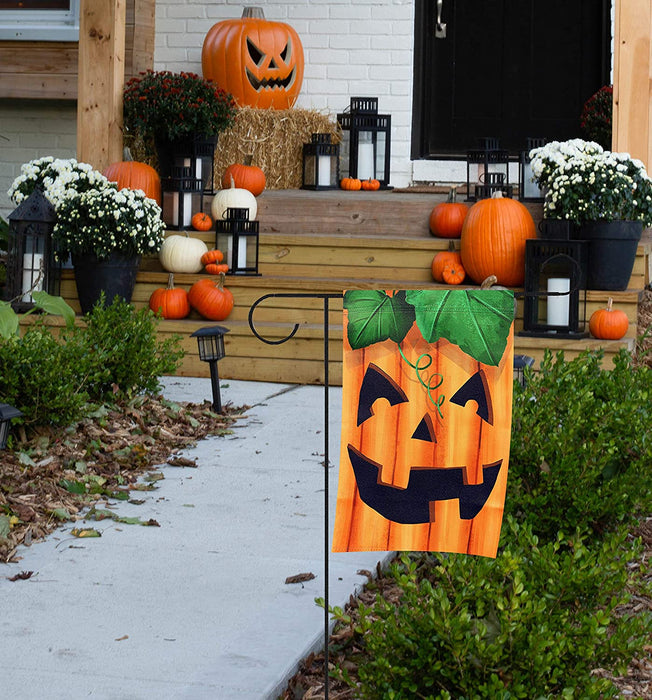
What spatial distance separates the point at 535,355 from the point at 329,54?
11.6 ft

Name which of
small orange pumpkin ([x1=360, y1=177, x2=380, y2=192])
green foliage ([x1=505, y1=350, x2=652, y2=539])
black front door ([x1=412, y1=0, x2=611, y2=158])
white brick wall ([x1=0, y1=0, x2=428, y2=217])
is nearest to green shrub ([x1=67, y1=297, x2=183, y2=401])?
green foliage ([x1=505, y1=350, x2=652, y2=539])

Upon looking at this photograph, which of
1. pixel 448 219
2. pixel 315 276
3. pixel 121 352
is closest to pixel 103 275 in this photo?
pixel 315 276

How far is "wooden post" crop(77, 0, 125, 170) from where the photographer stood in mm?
6434

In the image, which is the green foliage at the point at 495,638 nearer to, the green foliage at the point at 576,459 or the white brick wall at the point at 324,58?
the green foliage at the point at 576,459

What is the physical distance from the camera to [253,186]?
668cm

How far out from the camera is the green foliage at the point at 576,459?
2.68 meters

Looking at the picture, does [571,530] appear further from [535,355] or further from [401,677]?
[535,355]

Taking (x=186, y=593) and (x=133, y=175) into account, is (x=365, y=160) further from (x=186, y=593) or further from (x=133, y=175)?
(x=186, y=593)

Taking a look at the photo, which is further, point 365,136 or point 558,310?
point 365,136

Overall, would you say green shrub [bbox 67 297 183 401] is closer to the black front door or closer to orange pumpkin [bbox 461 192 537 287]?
orange pumpkin [bbox 461 192 537 287]

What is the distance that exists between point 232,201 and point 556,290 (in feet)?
6.61

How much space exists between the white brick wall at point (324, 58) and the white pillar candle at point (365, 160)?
0.35 m

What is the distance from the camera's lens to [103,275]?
18.8 feet

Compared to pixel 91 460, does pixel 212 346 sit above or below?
above
